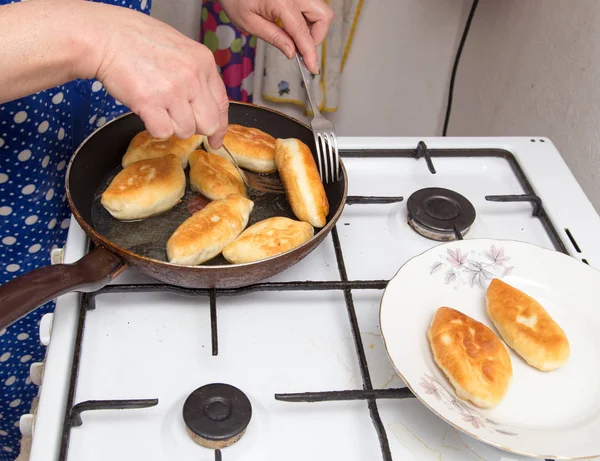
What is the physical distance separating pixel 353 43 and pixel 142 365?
1.41 meters

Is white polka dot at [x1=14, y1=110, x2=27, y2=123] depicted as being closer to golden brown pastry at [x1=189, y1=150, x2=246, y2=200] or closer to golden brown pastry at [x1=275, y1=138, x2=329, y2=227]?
golden brown pastry at [x1=189, y1=150, x2=246, y2=200]

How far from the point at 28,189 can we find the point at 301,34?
1.54 ft

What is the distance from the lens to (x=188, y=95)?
2.34ft

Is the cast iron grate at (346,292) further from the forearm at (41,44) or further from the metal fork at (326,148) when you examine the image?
the forearm at (41,44)

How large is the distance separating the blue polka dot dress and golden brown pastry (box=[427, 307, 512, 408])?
623 millimetres

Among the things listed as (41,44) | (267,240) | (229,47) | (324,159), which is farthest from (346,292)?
(229,47)

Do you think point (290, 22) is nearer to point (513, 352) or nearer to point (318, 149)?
point (318, 149)

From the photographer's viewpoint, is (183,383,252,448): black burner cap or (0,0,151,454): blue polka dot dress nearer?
(183,383,252,448): black burner cap

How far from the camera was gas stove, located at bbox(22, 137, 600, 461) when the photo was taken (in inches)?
24.6

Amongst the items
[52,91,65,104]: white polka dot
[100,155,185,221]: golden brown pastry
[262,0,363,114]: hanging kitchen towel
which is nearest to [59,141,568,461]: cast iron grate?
[100,155,185,221]: golden brown pastry

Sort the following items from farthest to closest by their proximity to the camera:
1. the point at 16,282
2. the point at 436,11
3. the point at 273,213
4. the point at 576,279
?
the point at 436,11, the point at 273,213, the point at 576,279, the point at 16,282

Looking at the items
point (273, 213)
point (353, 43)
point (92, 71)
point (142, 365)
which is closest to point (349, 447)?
point (142, 365)

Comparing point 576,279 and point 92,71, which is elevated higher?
point 92,71

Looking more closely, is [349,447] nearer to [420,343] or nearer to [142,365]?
[420,343]
